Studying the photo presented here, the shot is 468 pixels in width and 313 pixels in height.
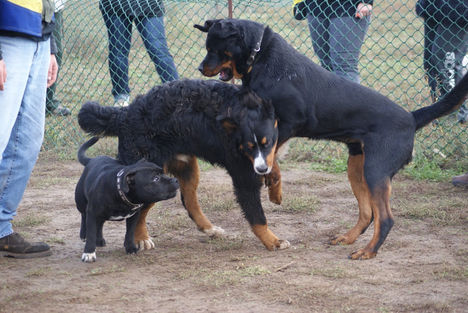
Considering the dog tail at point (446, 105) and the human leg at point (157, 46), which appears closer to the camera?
the dog tail at point (446, 105)

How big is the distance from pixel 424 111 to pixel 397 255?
3.51 feet

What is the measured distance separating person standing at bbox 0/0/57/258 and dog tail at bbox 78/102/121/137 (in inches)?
13.8

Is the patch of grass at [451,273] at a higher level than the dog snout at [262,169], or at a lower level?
lower

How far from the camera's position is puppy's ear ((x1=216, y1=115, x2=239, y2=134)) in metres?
4.16

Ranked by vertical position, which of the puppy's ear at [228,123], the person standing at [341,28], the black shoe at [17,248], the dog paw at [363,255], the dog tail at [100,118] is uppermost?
the person standing at [341,28]

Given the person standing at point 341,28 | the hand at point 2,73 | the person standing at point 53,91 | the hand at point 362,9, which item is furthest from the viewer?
the person standing at point 53,91

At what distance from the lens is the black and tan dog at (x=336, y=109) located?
419cm

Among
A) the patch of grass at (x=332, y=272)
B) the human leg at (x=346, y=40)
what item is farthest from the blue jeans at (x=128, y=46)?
the patch of grass at (x=332, y=272)

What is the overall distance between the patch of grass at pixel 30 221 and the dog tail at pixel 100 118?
3.65ft

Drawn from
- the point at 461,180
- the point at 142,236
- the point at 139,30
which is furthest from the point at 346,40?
the point at 142,236

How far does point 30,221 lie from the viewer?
5.10 metres

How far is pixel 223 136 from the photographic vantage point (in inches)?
168

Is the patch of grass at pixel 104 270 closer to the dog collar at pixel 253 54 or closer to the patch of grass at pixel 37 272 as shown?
the patch of grass at pixel 37 272

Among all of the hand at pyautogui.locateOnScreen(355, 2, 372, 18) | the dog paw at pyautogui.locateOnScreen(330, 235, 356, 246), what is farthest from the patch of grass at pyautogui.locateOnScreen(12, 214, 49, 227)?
the hand at pyautogui.locateOnScreen(355, 2, 372, 18)
